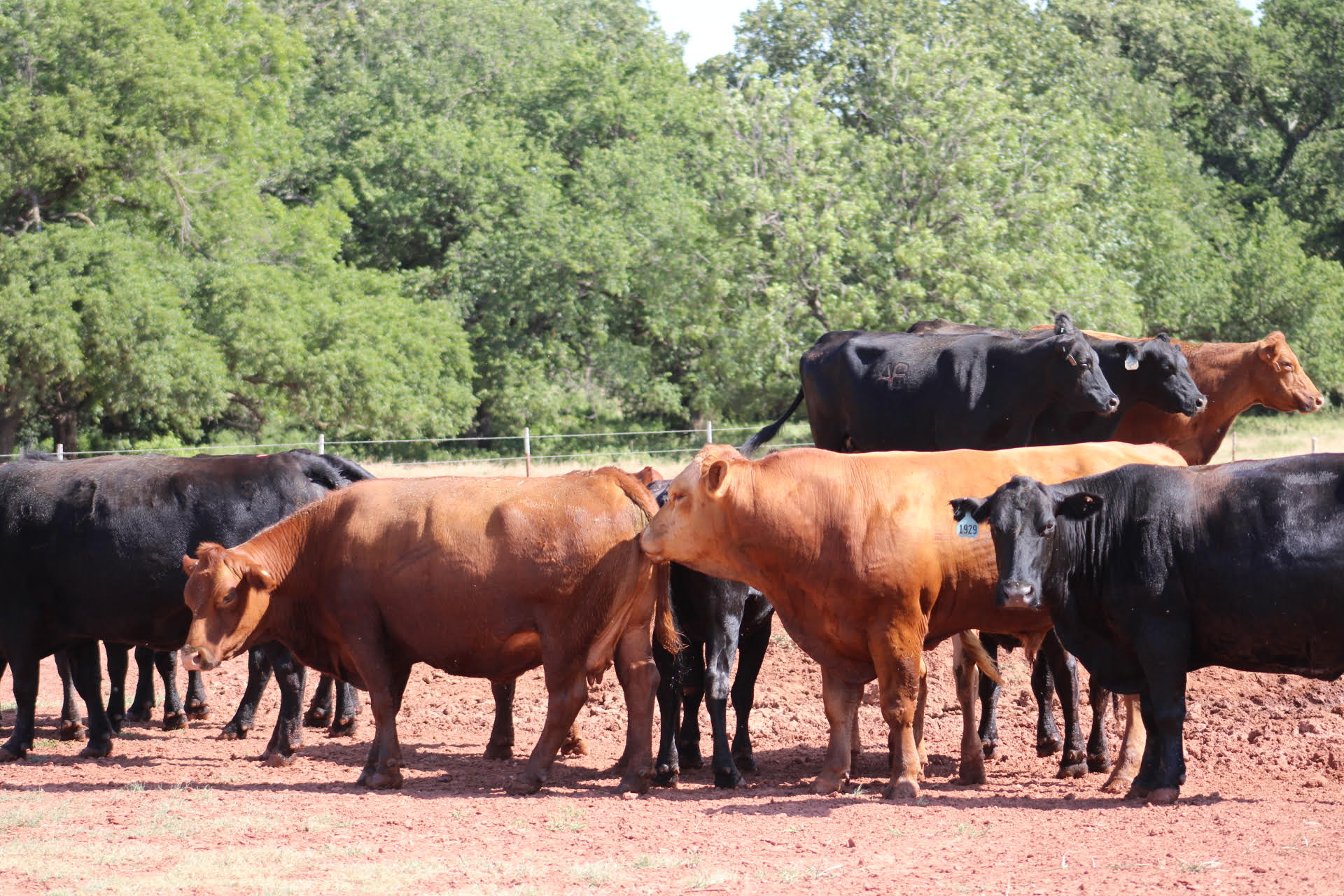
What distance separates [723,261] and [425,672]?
18754 millimetres

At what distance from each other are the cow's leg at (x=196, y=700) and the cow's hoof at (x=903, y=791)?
6155mm

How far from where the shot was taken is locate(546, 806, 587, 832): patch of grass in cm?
740

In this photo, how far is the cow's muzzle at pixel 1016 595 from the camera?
7410 millimetres

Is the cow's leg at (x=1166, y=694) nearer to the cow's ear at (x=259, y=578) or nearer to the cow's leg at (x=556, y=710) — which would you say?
the cow's leg at (x=556, y=710)

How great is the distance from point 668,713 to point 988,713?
2.25 meters

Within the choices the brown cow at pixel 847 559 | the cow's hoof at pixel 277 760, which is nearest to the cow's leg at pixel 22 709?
the cow's hoof at pixel 277 760

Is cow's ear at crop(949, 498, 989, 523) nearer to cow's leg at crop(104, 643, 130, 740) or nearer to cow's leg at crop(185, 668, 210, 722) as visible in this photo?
cow's leg at crop(104, 643, 130, 740)

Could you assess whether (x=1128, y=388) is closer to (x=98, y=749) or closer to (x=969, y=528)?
(x=969, y=528)

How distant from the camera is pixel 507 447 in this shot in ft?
127

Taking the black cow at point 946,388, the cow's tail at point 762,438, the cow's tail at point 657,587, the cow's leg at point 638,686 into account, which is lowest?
the cow's leg at point 638,686

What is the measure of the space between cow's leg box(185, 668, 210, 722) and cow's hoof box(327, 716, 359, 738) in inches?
59.8

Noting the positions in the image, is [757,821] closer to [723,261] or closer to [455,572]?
[455,572]

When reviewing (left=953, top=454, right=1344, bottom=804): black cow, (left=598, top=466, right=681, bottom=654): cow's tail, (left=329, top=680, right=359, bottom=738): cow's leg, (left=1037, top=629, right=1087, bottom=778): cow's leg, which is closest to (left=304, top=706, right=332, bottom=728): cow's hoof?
(left=329, top=680, right=359, bottom=738): cow's leg

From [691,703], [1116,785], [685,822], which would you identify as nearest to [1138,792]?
[1116,785]
